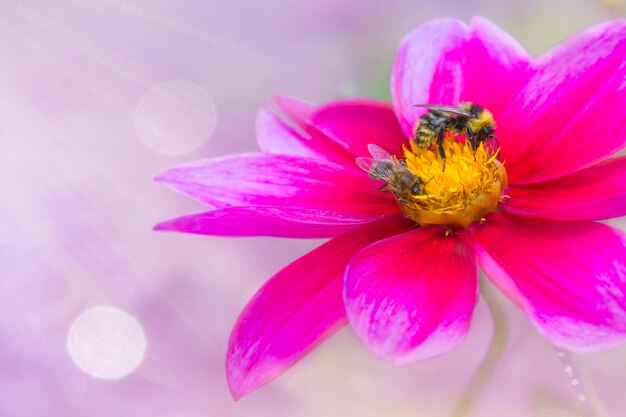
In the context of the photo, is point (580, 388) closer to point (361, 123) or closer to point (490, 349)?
point (490, 349)

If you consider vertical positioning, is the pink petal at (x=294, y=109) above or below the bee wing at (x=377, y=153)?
below

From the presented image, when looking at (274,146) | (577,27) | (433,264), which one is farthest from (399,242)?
(577,27)

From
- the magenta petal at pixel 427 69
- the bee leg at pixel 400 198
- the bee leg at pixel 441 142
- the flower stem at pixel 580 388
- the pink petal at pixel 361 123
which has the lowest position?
the flower stem at pixel 580 388

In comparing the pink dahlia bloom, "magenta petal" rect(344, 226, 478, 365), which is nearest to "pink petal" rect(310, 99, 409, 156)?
the pink dahlia bloom

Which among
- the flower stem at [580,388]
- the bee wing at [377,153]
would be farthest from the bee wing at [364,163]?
the flower stem at [580,388]

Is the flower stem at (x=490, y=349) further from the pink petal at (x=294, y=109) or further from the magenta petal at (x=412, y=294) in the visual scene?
the pink petal at (x=294, y=109)

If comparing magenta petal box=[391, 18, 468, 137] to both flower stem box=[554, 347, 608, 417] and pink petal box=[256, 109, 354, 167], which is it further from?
flower stem box=[554, 347, 608, 417]

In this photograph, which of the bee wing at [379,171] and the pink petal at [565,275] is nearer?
the pink petal at [565,275]
